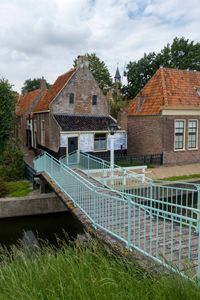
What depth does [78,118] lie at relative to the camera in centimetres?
2244

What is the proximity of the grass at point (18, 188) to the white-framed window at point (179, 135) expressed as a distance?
1090 cm

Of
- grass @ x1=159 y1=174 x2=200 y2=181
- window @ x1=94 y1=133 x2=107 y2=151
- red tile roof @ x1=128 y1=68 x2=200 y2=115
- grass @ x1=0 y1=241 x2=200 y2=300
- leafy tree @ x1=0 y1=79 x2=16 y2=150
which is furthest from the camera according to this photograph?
window @ x1=94 y1=133 x2=107 y2=151

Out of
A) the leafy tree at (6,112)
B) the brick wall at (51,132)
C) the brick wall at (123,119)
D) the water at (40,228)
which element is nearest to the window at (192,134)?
the brick wall at (123,119)

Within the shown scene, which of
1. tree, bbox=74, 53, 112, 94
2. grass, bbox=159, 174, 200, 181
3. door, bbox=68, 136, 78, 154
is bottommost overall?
grass, bbox=159, 174, 200, 181

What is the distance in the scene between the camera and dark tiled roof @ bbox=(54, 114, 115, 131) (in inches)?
830

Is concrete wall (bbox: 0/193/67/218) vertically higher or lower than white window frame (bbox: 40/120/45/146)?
lower

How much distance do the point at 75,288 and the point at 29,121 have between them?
28667mm

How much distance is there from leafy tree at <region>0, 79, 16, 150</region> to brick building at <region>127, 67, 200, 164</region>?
9212 mm

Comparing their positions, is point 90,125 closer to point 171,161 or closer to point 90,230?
point 171,161

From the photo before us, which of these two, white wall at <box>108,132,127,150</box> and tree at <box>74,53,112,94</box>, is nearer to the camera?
white wall at <box>108,132,127,150</box>

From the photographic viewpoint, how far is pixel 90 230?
7363 mm

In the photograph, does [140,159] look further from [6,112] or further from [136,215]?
[136,215]

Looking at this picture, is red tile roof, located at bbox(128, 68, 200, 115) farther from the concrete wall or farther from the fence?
the concrete wall

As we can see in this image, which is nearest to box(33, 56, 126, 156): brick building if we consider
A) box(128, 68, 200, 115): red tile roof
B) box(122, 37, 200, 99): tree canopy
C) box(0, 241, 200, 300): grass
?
box(128, 68, 200, 115): red tile roof
